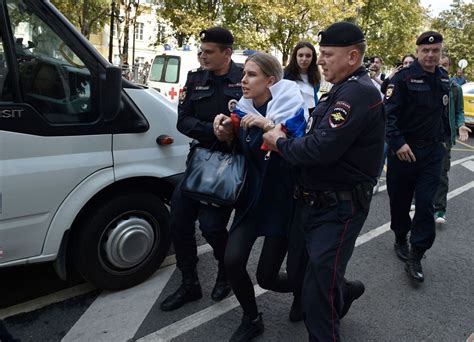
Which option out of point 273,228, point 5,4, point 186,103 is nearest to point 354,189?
point 273,228

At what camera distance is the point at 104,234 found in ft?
10.3

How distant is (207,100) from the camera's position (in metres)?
2.98

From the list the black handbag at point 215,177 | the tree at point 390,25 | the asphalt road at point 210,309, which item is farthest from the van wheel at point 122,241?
the tree at point 390,25

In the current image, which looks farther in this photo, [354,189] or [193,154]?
[193,154]

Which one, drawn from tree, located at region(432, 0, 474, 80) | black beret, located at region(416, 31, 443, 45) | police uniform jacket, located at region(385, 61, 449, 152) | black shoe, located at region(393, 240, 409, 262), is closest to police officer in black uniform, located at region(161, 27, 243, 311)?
police uniform jacket, located at region(385, 61, 449, 152)

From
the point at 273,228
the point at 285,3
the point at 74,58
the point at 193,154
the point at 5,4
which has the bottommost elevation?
the point at 273,228

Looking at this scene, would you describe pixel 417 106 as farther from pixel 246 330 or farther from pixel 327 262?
pixel 246 330

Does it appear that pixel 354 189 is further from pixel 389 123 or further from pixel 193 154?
pixel 389 123

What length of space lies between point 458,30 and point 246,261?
1930 inches

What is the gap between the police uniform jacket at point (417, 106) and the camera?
360cm

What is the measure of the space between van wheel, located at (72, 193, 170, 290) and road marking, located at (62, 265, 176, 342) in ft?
0.28

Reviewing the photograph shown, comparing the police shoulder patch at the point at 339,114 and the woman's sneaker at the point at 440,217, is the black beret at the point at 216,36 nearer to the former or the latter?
the police shoulder patch at the point at 339,114

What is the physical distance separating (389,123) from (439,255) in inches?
58.9

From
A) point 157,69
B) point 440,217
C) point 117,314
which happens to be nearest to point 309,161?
point 117,314
